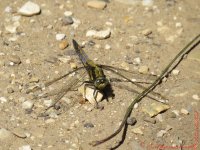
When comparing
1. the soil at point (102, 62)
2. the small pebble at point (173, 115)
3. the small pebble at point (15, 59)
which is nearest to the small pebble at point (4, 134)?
the soil at point (102, 62)

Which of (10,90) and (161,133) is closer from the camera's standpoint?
(161,133)

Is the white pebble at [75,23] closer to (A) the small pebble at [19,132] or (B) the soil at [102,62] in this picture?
(B) the soil at [102,62]

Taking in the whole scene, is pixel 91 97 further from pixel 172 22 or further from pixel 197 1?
pixel 197 1

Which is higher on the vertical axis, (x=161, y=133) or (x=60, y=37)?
(x=60, y=37)

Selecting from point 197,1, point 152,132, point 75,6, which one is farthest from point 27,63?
point 197,1

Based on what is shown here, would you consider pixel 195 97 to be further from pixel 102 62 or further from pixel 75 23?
pixel 75 23

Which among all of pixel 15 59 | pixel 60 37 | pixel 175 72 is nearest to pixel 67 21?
pixel 60 37

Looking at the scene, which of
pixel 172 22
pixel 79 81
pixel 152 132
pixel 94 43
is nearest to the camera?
pixel 152 132
